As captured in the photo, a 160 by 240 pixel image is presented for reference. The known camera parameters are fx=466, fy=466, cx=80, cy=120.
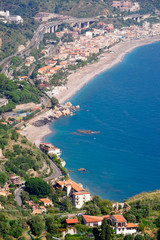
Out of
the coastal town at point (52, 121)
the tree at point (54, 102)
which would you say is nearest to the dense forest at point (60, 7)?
the coastal town at point (52, 121)

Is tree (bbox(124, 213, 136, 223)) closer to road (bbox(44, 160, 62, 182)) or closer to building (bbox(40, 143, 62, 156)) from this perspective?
road (bbox(44, 160, 62, 182))

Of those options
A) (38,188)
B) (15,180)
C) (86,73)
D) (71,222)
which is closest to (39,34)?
(86,73)

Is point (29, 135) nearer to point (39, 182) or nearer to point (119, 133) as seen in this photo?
point (119, 133)

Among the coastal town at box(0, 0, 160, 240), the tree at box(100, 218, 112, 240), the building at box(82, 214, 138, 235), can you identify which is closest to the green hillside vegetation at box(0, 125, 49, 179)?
the coastal town at box(0, 0, 160, 240)

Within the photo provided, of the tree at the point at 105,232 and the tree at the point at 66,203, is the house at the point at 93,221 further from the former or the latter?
the tree at the point at 66,203

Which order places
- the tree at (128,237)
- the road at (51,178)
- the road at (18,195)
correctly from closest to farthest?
1. the tree at (128,237)
2. the road at (18,195)
3. the road at (51,178)

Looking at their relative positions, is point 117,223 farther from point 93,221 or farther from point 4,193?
A: point 4,193

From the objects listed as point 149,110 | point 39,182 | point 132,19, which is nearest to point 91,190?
point 39,182
